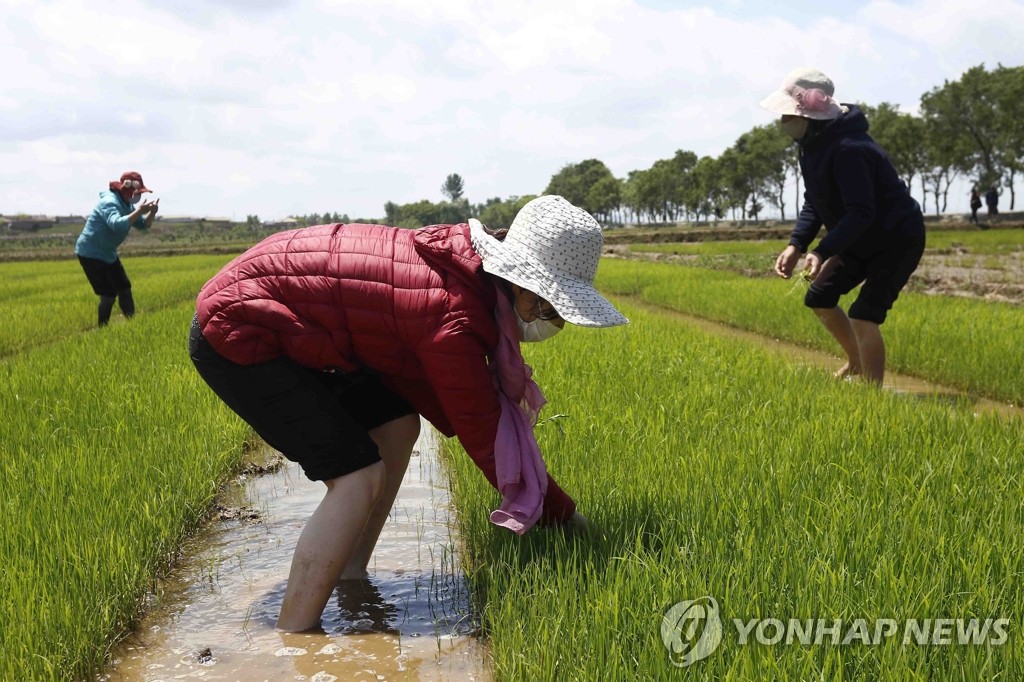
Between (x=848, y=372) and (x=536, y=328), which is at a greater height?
(x=536, y=328)

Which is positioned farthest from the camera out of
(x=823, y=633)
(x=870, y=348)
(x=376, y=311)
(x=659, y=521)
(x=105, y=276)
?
(x=105, y=276)

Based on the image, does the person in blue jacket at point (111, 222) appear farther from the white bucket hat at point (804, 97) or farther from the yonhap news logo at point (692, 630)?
the yonhap news logo at point (692, 630)

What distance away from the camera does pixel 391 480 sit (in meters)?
2.36

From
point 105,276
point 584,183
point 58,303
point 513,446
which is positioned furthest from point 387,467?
point 584,183

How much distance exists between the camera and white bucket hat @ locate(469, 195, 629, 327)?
1748 mm

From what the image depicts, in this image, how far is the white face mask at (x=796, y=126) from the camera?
13.3 ft

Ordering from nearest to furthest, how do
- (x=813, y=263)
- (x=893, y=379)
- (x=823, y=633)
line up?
(x=823, y=633), (x=813, y=263), (x=893, y=379)

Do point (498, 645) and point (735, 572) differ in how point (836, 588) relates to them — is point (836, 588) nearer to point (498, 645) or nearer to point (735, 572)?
point (735, 572)

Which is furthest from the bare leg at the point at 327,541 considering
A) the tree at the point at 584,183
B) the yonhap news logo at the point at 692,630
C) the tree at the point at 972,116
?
the tree at the point at 584,183

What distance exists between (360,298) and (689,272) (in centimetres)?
1155

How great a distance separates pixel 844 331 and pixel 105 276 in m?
5.56

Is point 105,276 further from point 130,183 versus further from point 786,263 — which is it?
point 786,263

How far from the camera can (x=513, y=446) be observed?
6.11ft

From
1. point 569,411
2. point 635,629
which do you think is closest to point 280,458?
point 569,411
